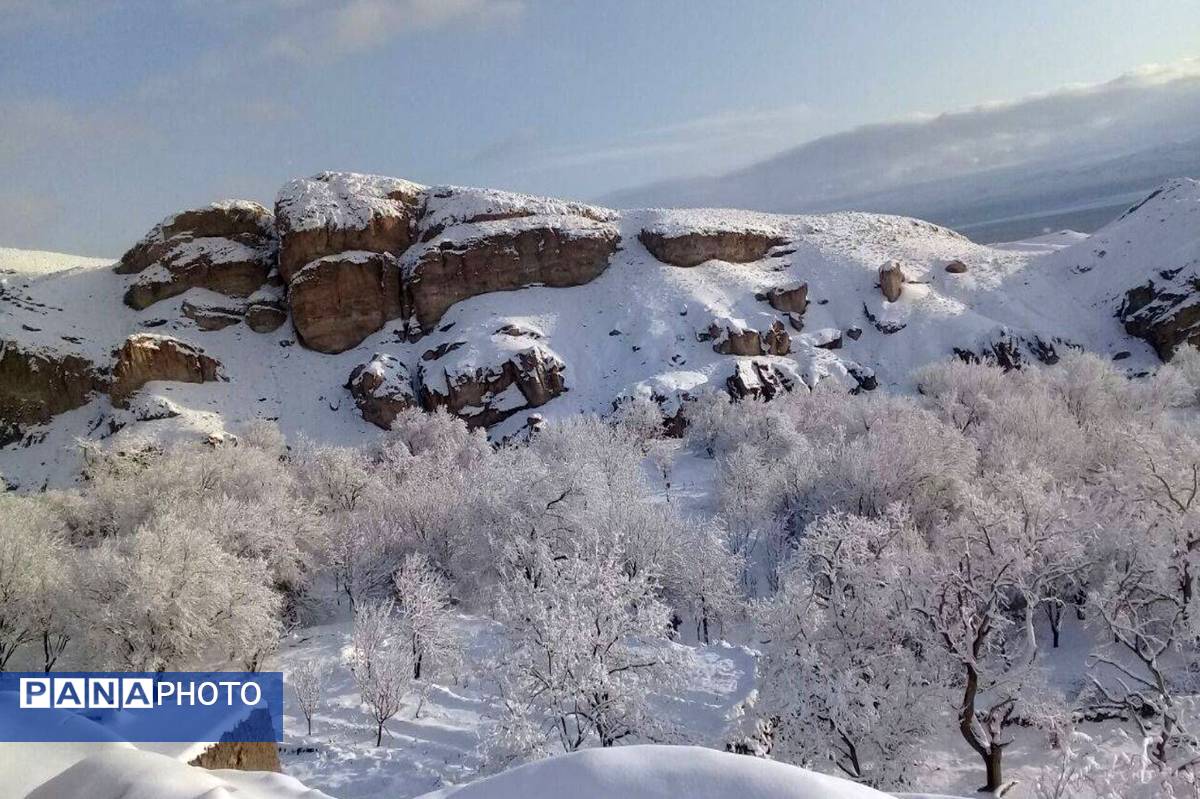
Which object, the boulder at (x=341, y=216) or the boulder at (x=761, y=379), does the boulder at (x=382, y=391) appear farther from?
the boulder at (x=761, y=379)

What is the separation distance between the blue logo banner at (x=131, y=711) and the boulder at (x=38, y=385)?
58288 millimetres

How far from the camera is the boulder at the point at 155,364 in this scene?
188ft

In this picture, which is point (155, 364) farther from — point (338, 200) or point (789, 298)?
point (789, 298)

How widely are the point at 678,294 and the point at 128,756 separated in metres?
68.0

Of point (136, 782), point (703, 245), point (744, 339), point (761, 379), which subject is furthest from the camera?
point (703, 245)

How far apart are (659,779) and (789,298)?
229ft

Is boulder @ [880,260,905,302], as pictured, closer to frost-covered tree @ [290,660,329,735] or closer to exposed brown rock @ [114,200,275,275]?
frost-covered tree @ [290,660,329,735]

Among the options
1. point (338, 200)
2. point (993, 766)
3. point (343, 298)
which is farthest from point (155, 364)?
point (993, 766)

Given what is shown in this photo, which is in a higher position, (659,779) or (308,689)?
(659,779)

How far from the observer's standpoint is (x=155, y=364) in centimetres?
5900

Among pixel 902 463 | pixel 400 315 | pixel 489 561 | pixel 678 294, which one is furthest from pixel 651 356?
pixel 489 561

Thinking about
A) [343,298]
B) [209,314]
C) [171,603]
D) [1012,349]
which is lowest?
[1012,349]

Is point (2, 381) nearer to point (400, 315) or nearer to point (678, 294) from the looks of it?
point (400, 315)

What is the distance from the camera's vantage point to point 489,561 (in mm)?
27688
